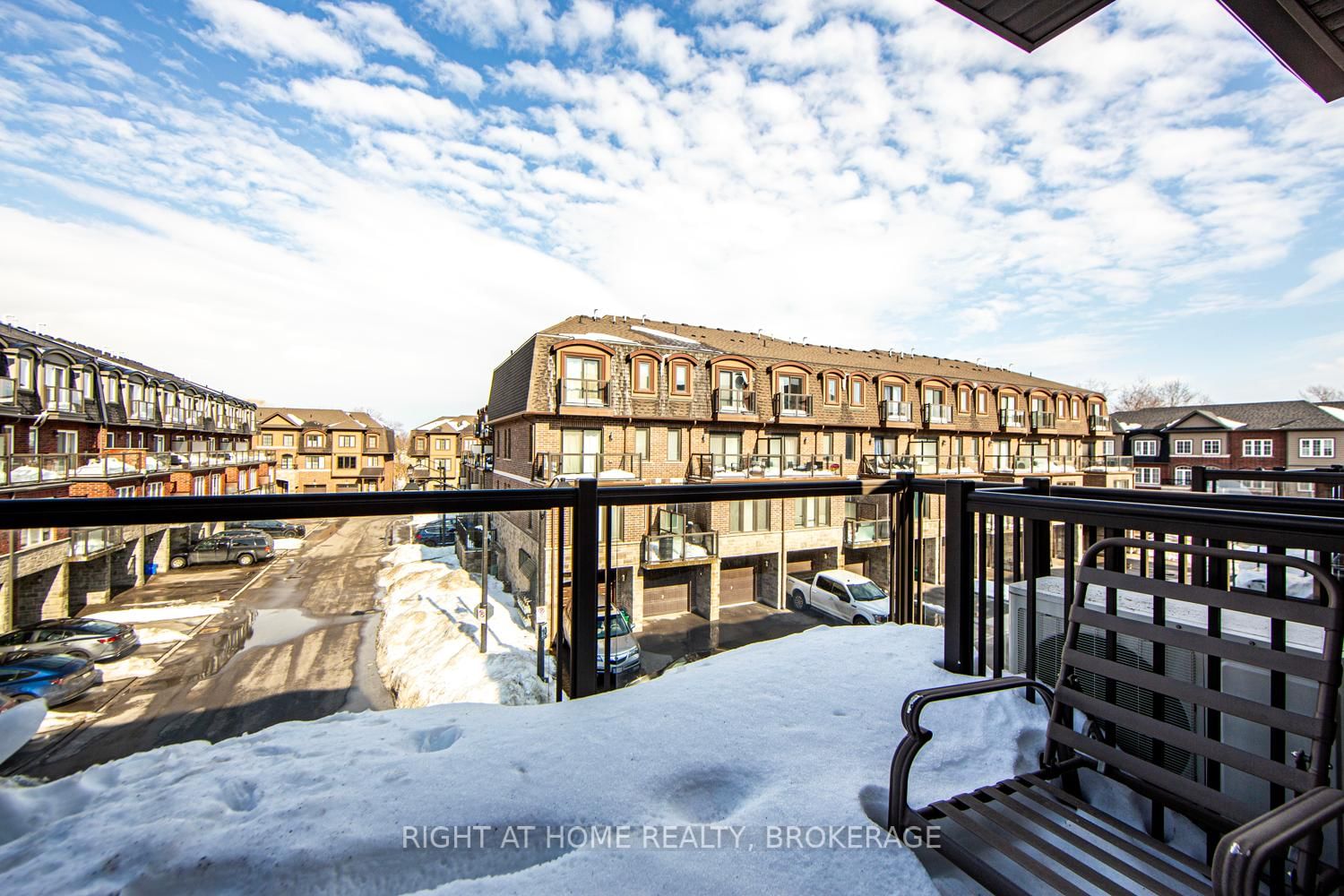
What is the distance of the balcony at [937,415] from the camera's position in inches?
891

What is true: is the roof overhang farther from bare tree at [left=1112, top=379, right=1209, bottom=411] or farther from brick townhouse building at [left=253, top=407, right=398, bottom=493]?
bare tree at [left=1112, top=379, right=1209, bottom=411]

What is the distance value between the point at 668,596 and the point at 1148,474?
3913 cm

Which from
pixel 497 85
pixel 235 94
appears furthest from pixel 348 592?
pixel 497 85

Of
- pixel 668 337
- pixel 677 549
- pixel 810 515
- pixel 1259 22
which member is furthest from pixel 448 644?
pixel 668 337

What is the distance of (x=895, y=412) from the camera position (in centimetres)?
2162

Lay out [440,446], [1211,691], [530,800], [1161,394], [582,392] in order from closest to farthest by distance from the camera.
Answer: [1211,691] → [530,800] → [582,392] → [440,446] → [1161,394]

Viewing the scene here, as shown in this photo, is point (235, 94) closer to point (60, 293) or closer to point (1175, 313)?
point (60, 293)

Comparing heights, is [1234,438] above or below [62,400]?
below

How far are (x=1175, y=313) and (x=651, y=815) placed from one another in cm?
3041

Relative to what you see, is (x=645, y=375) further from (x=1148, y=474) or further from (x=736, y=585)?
(x=1148, y=474)

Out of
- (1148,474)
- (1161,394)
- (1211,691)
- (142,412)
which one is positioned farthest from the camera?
(1161,394)

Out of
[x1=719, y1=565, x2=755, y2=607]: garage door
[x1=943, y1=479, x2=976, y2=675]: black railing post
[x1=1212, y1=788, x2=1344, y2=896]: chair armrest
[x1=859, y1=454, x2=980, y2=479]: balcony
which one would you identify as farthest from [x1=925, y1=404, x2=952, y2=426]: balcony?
[x1=1212, y1=788, x2=1344, y2=896]: chair armrest

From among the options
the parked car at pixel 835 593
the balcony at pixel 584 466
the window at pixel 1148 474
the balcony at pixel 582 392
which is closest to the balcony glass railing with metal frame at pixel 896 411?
the balcony at pixel 584 466

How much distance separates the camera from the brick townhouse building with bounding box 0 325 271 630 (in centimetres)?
202
